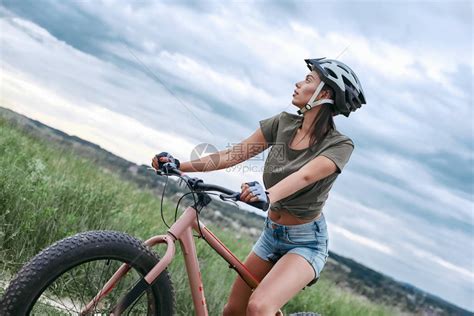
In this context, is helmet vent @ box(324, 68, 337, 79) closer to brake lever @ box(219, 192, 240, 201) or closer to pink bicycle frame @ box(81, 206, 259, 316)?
brake lever @ box(219, 192, 240, 201)

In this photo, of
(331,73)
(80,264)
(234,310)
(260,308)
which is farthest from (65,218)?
(331,73)

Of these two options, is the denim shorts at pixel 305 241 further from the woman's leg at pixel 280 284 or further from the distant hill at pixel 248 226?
the distant hill at pixel 248 226

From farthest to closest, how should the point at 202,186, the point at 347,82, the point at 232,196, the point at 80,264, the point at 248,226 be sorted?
the point at 248,226
the point at 347,82
the point at 202,186
the point at 232,196
the point at 80,264

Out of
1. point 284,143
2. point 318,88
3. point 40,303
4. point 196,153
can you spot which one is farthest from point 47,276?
point 318,88

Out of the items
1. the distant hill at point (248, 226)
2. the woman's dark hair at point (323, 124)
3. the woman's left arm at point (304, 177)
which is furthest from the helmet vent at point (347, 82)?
the distant hill at point (248, 226)

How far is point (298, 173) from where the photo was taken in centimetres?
351

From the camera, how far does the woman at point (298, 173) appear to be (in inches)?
141

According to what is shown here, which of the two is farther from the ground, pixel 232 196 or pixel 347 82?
pixel 347 82

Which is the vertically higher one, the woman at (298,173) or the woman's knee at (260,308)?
the woman at (298,173)

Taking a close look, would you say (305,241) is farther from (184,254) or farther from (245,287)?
(184,254)

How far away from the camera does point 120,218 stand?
622 centimetres

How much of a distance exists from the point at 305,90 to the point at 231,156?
0.69 metres

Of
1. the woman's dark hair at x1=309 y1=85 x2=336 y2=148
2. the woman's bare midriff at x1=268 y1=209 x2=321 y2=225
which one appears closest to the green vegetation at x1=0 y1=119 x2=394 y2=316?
the woman's bare midriff at x1=268 y1=209 x2=321 y2=225

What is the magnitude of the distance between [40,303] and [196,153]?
1.41m
